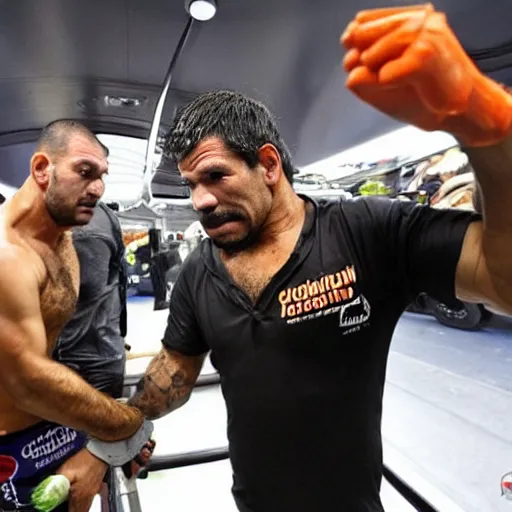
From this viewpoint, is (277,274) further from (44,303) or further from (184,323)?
(44,303)

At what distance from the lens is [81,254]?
145 centimetres

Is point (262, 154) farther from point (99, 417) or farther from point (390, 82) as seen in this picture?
point (99, 417)

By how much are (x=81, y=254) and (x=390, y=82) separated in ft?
4.50

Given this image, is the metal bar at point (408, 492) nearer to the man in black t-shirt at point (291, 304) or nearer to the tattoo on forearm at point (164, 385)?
the man in black t-shirt at point (291, 304)

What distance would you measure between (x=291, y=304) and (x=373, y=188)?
6.24ft

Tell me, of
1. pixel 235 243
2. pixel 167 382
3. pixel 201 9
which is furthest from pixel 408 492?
pixel 201 9

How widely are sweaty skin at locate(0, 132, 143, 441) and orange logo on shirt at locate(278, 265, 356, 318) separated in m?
0.58

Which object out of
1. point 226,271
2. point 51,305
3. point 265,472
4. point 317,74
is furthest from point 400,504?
point 317,74

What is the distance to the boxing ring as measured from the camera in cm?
144

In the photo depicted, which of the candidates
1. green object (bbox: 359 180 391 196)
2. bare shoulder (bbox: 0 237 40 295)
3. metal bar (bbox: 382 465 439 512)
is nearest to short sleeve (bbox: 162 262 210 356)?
bare shoulder (bbox: 0 237 40 295)

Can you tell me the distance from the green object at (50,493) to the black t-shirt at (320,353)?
0.67 metres

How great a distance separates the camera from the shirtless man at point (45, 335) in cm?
93

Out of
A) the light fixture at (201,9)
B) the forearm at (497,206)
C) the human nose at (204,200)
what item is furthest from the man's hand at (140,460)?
the light fixture at (201,9)

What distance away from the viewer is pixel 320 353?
0.70m
